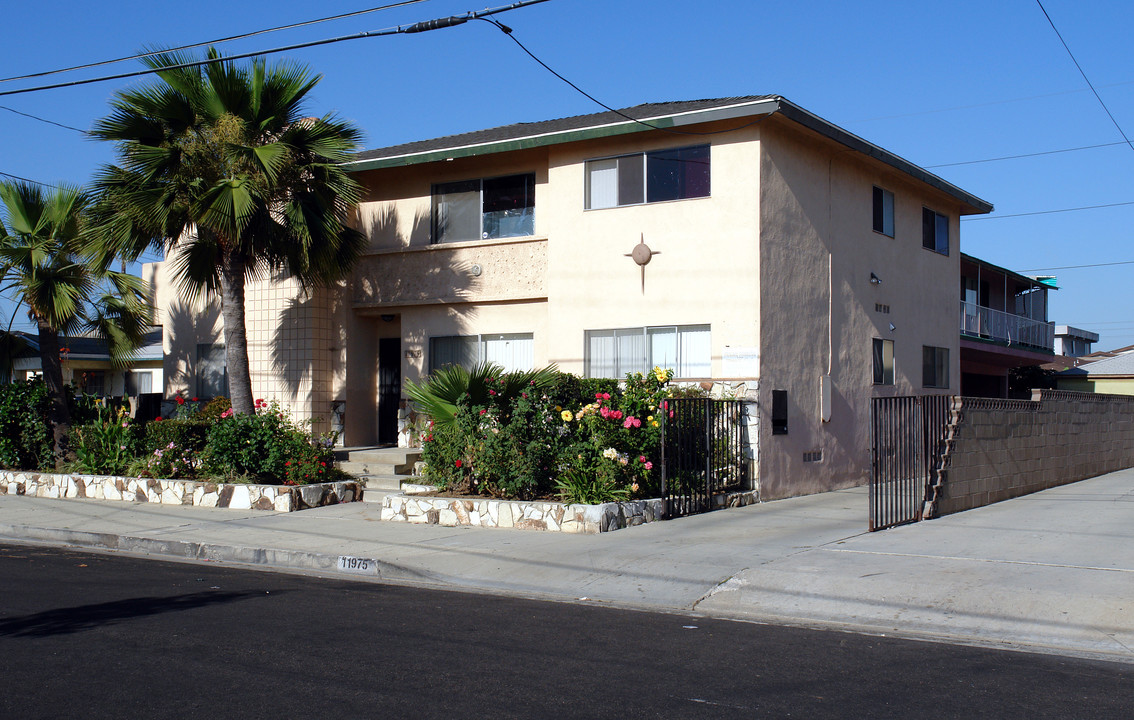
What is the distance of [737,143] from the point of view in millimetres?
15297

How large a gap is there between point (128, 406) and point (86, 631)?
48.4 ft

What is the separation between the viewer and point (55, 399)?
1784 centimetres

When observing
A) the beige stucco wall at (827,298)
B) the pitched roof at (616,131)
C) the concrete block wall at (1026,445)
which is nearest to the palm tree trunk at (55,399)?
the pitched roof at (616,131)

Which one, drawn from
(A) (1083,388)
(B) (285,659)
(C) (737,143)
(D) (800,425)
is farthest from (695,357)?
(A) (1083,388)

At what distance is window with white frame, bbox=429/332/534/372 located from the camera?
17766 millimetres

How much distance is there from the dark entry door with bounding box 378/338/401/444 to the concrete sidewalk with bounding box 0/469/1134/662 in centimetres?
515

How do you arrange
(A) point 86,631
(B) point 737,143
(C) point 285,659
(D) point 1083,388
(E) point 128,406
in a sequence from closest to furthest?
(C) point 285,659, (A) point 86,631, (B) point 737,143, (E) point 128,406, (D) point 1083,388

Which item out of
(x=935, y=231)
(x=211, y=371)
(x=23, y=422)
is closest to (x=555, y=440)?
(x=211, y=371)

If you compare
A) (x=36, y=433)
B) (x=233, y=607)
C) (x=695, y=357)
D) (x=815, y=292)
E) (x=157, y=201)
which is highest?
(x=157, y=201)

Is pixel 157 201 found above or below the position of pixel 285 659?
above

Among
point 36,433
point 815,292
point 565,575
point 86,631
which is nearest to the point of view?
point 86,631

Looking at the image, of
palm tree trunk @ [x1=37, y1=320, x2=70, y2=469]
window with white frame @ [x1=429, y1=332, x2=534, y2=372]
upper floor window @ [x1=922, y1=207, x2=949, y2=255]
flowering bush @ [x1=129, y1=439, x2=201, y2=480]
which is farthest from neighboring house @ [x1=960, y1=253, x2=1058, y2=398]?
palm tree trunk @ [x1=37, y1=320, x2=70, y2=469]

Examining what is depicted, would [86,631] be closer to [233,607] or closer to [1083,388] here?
[233,607]

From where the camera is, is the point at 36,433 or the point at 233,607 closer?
the point at 233,607
